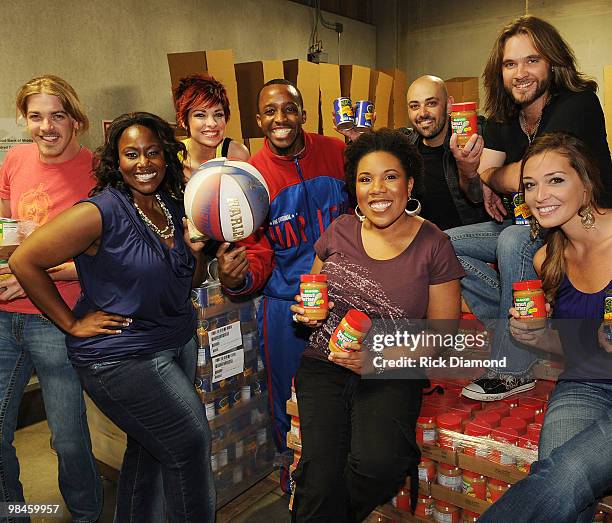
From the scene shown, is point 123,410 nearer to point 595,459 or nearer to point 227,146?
point 595,459

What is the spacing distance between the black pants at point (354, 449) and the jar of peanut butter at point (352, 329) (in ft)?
0.85

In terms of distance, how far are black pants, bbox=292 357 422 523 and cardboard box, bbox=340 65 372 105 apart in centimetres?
420

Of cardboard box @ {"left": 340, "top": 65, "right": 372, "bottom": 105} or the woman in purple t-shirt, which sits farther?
cardboard box @ {"left": 340, "top": 65, "right": 372, "bottom": 105}

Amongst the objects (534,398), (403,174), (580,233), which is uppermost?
(403,174)

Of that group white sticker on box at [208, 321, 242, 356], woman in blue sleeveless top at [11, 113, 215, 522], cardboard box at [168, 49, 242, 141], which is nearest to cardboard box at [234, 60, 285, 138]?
cardboard box at [168, 49, 242, 141]

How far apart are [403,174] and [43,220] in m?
1.44

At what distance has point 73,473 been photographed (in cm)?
240

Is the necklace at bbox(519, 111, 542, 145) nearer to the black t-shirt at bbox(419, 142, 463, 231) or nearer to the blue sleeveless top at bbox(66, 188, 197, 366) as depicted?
the black t-shirt at bbox(419, 142, 463, 231)

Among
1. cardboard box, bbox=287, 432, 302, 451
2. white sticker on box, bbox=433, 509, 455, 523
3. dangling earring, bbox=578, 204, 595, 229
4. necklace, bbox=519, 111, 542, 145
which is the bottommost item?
white sticker on box, bbox=433, 509, 455, 523

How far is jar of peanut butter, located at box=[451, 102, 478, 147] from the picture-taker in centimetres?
240

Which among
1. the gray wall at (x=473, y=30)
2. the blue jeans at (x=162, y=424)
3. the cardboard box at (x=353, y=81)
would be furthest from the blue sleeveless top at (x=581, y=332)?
the gray wall at (x=473, y=30)

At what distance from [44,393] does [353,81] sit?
14.6 ft

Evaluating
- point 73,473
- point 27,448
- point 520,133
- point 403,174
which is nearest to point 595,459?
point 403,174
